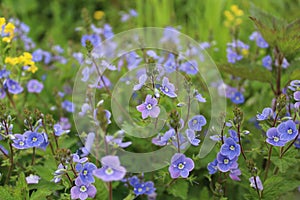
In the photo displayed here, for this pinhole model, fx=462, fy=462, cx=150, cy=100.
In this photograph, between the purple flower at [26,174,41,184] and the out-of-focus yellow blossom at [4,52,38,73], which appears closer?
the purple flower at [26,174,41,184]

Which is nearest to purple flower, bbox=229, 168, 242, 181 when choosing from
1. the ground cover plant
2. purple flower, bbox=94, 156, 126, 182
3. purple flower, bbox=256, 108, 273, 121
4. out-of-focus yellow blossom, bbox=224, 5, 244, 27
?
the ground cover plant

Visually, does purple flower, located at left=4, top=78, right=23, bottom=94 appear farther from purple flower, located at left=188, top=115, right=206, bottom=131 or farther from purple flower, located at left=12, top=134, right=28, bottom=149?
purple flower, located at left=188, top=115, right=206, bottom=131

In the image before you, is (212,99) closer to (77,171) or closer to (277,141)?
(277,141)

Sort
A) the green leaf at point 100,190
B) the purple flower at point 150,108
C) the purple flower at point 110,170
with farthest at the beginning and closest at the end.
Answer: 1. the green leaf at point 100,190
2. the purple flower at point 150,108
3. the purple flower at point 110,170

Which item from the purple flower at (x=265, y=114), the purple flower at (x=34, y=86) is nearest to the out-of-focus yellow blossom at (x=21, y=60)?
the purple flower at (x=34, y=86)

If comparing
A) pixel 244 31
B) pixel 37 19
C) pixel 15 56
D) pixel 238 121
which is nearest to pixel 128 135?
pixel 238 121

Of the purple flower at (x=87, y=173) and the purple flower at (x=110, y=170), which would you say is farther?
the purple flower at (x=87, y=173)

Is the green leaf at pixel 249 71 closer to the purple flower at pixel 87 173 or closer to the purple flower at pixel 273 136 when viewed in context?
the purple flower at pixel 273 136
